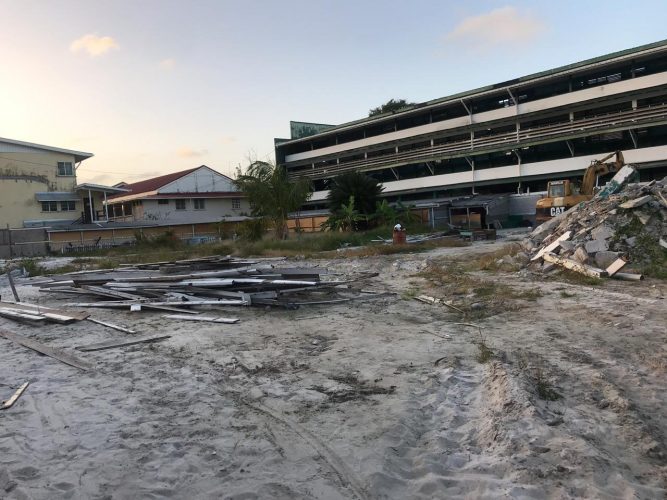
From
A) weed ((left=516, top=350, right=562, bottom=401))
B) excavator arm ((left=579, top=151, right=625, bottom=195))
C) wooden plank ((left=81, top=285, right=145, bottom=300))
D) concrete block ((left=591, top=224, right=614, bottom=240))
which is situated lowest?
weed ((left=516, top=350, right=562, bottom=401))

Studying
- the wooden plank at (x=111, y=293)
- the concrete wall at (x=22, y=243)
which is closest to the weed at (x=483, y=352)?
the wooden plank at (x=111, y=293)

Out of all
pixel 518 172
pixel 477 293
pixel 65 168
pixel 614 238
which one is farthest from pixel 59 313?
pixel 518 172

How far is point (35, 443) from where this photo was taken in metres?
4.29

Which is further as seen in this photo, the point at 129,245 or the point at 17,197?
the point at 17,197

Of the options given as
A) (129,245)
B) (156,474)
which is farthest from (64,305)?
(129,245)

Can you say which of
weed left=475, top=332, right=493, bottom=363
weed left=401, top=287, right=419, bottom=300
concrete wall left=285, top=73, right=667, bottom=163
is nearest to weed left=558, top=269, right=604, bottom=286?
weed left=401, top=287, right=419, bottom=300

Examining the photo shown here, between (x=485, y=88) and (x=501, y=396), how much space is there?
140 feet

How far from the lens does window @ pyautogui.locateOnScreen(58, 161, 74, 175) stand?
136ft

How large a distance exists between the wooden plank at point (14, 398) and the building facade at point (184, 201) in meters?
38.8

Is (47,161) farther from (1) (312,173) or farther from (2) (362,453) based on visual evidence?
(2) (362,453)

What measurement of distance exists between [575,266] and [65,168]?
41713mm

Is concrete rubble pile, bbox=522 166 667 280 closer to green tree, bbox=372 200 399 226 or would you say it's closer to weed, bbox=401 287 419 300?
weed, bbox=401 287 419 300

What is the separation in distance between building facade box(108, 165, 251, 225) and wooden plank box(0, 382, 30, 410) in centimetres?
3878

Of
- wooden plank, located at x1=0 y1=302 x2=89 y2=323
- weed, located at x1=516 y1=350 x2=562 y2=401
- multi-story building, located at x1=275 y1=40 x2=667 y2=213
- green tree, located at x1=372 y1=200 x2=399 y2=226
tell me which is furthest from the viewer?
green tree, located at x1=372 y1=200 x2=399 y2=226
